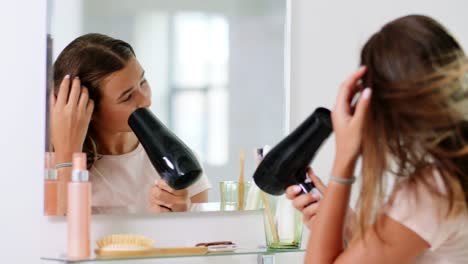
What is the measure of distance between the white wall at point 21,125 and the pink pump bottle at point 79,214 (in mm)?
108

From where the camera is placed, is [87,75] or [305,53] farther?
[305,53]

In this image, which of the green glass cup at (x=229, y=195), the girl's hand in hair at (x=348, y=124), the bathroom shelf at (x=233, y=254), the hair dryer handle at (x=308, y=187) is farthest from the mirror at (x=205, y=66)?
the girl's hand in hair at (x=348, y=124)

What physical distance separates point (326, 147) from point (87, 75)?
56 cm

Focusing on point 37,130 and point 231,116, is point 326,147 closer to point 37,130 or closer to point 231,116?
point 231,116

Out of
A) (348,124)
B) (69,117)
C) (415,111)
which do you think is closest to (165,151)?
(69,117)

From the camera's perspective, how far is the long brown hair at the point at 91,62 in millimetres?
1475

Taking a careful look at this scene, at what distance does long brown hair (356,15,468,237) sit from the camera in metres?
1.12

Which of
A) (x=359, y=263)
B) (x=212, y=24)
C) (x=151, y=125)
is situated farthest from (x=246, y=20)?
(x=359, y=263)

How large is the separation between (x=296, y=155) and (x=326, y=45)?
416 mm

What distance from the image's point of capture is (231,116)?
163 centimetres

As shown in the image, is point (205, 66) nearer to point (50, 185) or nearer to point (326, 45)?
point (326, 45)

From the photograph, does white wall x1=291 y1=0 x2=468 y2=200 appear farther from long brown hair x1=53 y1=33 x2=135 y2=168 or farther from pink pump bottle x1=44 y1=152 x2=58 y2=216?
pink pump bottle x1=44 y1=152 x2=58 y2=216

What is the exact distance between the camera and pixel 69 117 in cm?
147

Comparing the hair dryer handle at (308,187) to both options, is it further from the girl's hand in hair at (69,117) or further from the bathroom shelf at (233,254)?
the girl's hand in hair at (69,117)
